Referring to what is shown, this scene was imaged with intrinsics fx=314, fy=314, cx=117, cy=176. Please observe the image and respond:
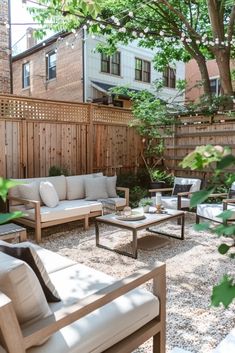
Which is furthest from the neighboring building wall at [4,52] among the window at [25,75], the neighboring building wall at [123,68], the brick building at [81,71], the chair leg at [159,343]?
the chair leg at [159,343]

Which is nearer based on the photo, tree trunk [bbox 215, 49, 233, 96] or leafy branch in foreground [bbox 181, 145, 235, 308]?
leafy branch in foreground [bbox 181, 145, 235, 308]

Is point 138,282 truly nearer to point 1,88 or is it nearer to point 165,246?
point 165,246

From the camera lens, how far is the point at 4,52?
8117mm

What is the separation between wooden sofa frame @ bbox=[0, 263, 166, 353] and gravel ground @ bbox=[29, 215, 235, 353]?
36cm

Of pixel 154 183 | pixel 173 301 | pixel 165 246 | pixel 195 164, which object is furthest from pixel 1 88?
pixel 195 164

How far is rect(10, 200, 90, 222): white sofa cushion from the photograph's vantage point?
4566mm

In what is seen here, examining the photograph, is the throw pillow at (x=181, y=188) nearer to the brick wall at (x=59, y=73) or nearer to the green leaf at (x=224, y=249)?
the green leaf at (x=224, y=249)

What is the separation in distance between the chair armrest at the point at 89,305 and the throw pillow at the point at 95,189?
3.62 m

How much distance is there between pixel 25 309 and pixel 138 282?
2.08 feet

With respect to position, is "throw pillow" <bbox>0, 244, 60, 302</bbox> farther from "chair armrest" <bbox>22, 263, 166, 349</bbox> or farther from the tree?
the tree

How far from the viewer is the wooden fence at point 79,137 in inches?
229

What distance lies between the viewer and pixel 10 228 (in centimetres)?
363

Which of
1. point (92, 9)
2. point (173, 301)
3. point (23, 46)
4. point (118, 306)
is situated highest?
point (23, 46)

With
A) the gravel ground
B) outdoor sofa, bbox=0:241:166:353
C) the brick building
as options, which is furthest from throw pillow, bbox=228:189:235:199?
the brick building
